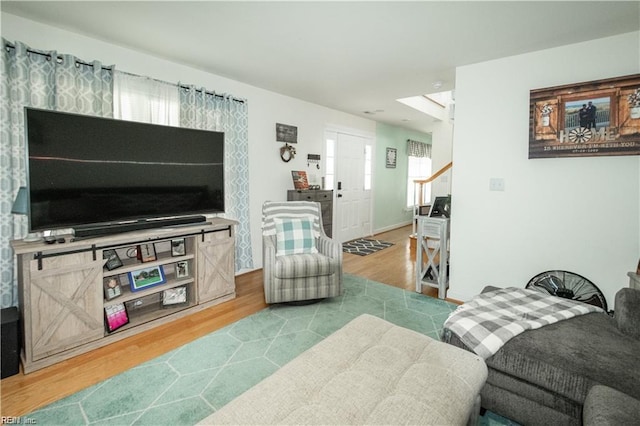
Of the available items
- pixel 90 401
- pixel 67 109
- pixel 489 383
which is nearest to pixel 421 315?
pixel 489 383

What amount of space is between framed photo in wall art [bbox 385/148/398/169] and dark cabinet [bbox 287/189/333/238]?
2465 mm

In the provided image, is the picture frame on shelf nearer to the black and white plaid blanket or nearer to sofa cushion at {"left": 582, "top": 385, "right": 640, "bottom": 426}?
the black and white plaid blanket

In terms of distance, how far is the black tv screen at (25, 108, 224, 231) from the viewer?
6.97 ft

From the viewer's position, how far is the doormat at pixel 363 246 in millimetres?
5148

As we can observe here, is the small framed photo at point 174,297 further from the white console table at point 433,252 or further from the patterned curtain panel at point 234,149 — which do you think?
the white console table at point 433,252

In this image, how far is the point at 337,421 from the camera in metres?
1.04

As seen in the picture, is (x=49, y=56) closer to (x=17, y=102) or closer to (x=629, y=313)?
(x=17, y=102)

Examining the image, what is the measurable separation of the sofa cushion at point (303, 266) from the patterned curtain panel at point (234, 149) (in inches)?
38.1

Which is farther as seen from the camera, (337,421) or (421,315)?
(421,315)

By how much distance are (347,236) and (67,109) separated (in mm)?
4362

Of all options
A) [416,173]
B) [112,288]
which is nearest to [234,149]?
[112,288]

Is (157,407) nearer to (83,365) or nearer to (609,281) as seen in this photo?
(83,365)

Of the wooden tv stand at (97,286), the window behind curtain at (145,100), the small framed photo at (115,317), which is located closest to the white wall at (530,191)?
the wooden tv stand at (97,286)

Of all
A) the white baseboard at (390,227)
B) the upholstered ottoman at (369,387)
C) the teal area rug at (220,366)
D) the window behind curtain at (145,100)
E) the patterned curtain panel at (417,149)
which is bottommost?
the teal area rug at (220,366)
